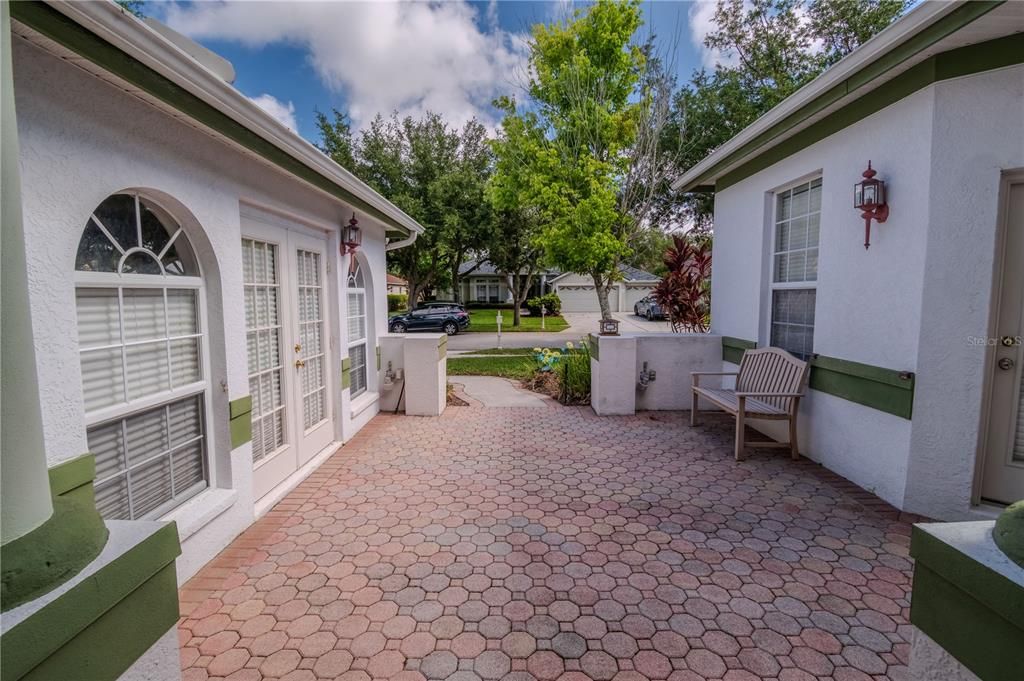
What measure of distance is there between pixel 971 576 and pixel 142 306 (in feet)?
12.1

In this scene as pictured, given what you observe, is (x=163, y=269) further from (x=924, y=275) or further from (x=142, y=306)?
(x=924, y=275)

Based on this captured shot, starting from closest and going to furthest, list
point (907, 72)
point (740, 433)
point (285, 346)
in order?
1. point (907, 72)
2. point (285, 346)
3. point (740, 433)

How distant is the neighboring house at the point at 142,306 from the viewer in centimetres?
114

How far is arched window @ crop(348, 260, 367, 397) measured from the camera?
6.01 m

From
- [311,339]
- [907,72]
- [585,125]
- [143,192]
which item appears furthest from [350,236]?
[585,125]

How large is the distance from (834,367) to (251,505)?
5.01m

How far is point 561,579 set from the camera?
280cm

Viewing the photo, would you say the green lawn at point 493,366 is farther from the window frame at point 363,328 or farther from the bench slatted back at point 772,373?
the bench slatted back at point 772,373

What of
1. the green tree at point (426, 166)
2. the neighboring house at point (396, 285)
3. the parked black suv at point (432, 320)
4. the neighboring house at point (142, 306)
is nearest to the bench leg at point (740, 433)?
the neighboring house at point (142, 306)

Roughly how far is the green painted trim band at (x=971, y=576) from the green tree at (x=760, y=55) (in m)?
12.3

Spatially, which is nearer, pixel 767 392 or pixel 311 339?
pixel 311 339

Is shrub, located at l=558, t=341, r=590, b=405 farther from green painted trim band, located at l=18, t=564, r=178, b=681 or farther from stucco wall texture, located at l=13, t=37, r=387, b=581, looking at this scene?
green painted trim band, located at l=18, t=564, r=178, b=681

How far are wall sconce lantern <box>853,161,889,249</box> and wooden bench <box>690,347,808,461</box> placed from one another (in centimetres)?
146

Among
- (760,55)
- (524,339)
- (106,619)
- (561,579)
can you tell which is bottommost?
(561,579)
